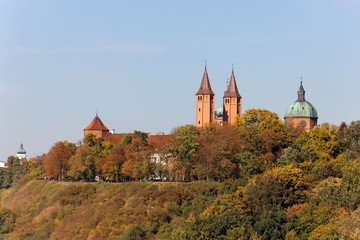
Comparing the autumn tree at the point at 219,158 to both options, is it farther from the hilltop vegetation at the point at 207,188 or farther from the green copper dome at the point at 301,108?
the green copper dome at the point at 301,108

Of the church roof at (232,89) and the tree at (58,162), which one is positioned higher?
the church roof at (232,89)

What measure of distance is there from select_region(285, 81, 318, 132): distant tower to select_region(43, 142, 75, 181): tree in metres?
33.5

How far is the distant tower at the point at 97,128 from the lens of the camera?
10665cm

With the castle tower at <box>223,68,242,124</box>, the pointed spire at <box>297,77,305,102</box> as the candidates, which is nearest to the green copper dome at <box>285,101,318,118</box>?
the pointed spire at <box>297,77,305,102</box>

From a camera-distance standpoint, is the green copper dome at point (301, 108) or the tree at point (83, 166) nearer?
the tree at point (83, 166)

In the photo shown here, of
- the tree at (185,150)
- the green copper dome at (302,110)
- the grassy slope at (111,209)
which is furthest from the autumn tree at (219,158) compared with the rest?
the green copper dome at (302,110)

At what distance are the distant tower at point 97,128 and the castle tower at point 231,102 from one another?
59.0 ft

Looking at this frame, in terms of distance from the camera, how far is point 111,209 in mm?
65438

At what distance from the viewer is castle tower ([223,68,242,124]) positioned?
333 ft

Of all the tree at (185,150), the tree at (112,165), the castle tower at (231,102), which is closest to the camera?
the tree at (185,150)

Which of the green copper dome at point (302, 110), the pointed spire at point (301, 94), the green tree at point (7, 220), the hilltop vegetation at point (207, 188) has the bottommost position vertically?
the green tree at point (7, 220)

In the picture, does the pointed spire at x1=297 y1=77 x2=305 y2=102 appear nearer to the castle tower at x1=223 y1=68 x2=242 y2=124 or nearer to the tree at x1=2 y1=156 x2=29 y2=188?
the castle tower at x1=223 y1=68 x2=242 y2=124

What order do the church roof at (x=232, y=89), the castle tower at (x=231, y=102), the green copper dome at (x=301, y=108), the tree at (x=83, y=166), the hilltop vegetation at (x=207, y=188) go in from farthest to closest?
the green copper dome at (x=301, y=108), the church roof at (x=232, y=89), the castle tower at (x=231, y=102), the tree at (x=83, y=166), the hilltop vegetation at (x=207, y=188)

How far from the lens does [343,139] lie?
2707 inches
